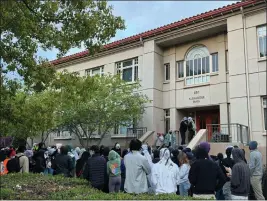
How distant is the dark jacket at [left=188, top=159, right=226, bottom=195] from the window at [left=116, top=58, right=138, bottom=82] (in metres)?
15.7

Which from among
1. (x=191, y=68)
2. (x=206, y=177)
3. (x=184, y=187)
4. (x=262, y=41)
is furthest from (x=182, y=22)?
(x=206, y=177)

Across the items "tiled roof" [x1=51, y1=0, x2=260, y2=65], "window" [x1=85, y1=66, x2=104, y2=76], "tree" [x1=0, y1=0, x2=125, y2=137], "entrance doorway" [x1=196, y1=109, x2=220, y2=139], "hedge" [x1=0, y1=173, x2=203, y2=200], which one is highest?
"tiled roof" [x1=51, y1=0, x2=260, y2=65]

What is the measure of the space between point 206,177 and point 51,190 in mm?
4175

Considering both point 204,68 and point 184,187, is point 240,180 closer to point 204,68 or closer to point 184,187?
point 184,187

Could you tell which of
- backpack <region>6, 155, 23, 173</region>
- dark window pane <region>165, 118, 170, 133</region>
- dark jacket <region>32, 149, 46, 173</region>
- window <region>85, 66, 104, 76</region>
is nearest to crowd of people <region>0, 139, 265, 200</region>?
backpack <region>6, 155, 23, 173</region>

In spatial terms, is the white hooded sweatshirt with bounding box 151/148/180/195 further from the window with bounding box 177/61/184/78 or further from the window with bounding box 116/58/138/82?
the window with bounding box 116/58/138/82

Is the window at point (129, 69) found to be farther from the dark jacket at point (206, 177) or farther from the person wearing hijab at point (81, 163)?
the dark jacket at point (206, 177)

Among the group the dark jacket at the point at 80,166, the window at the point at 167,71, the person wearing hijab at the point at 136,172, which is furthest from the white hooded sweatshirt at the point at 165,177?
the window at the point at 167,71

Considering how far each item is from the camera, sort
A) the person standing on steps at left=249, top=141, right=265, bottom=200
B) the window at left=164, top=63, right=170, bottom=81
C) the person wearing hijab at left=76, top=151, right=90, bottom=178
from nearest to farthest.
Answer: the person standing on steps at left=249, top=141, right=265, bottom=200 < the person wearing hijab at left=76, top=151, right=90, bottom=178 < the window at left=164, top=63, right=170, bottom=81

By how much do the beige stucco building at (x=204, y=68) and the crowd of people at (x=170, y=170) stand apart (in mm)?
8428

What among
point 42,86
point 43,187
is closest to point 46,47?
point 42,86

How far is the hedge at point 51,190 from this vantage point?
6.13 meters

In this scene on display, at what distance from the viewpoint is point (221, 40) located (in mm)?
18609

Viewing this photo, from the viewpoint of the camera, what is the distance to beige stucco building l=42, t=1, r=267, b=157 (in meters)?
16.3
